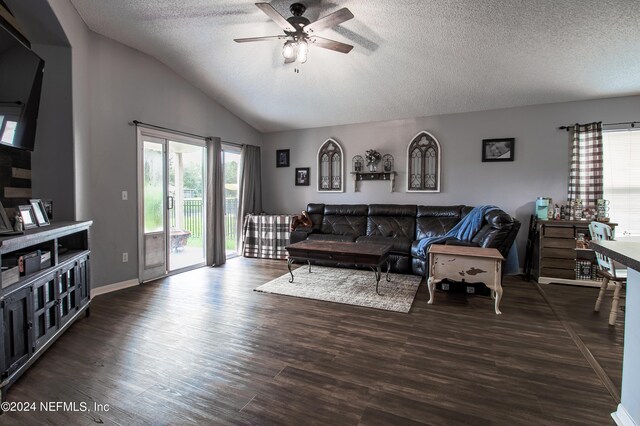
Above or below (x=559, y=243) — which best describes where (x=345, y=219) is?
above

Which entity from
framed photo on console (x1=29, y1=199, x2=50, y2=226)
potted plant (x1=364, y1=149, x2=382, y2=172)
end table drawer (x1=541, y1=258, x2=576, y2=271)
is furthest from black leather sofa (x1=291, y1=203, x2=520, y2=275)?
framed photo on console (x1=29, y1=199, x2=50, y2=226)

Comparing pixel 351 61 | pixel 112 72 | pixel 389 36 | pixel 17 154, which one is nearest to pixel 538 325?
pixel 389 36

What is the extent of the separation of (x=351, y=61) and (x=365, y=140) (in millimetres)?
1797

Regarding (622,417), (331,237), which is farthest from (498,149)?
(622,417)

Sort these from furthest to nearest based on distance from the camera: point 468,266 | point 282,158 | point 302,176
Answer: point 282,158 < point 302,176 < point 468,266

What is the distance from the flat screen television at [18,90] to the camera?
217 cm

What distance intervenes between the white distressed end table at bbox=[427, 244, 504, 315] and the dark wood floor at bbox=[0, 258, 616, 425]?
0.30m

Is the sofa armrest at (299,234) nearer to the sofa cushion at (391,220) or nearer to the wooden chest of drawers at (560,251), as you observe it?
the sofa cushion at (391,220)

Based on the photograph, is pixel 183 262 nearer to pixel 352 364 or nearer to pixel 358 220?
pixel 358 220

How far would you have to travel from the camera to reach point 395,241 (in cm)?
456

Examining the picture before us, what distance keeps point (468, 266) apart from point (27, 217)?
3747mm

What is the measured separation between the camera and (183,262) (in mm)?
4805

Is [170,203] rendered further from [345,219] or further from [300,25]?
[300,25]

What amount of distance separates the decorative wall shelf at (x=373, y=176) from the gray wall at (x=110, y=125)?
3.09 m
